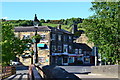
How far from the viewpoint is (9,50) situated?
30969 mm

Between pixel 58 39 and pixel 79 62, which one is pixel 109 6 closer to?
pixel 58 39

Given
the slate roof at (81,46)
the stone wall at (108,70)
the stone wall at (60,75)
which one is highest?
the slate roof at (81,46)

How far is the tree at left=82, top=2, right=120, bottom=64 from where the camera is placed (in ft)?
52.1

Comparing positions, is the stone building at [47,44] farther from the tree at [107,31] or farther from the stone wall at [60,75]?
the stone wall at [60,75]

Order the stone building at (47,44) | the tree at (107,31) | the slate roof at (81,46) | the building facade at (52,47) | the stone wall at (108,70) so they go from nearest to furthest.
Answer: the tree at (107,31) → the stone wall at (108,70) → the stone building at (47,44) → the building facade at (52,47) → the slate roof at (81,46)

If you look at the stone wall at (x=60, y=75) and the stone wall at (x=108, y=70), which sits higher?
the stone wall at (x=60, y=75)

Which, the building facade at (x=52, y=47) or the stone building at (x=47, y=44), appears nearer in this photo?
the stone building at (x=47, y=44)

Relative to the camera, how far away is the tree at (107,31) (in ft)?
52.1

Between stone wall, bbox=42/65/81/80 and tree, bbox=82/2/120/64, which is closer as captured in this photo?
stone wall, bbox=42/65/81/80

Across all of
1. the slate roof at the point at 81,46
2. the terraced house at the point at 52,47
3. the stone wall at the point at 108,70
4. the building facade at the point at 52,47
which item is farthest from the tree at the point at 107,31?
the slate roof at the point at 81,46

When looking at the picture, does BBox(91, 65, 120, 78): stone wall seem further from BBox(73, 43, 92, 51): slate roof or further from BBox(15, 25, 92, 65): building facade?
BBox(73, 43, 92, 51): slate roof

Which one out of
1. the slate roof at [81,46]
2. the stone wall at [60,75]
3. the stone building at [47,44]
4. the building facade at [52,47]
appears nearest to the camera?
the stone wall at [60,75]

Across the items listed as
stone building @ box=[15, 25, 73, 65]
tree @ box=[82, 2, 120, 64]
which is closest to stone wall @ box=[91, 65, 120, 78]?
tree @ box=[82, 2, 120, 64]

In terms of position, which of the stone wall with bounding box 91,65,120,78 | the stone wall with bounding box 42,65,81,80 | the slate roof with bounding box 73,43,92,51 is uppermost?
the slate roof with bounding box 73,43,92,51
